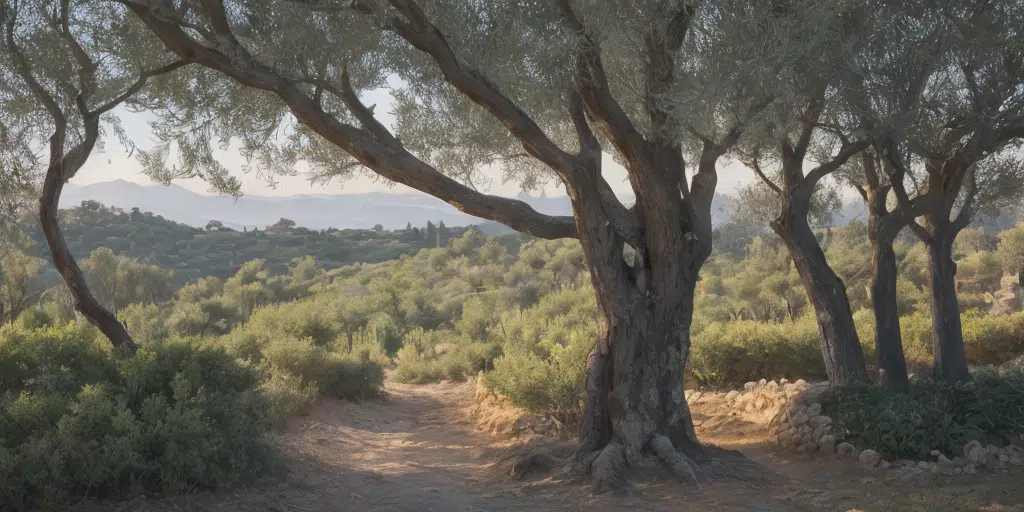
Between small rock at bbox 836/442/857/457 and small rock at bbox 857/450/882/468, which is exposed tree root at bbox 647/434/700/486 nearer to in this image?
small rock at bbox 857/450/882/468

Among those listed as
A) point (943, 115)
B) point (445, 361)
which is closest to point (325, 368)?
point (445, 361)

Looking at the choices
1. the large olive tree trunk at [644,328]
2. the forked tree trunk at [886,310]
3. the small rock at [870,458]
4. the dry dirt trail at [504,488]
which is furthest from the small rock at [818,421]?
the large olive tree trunk at [644,328]

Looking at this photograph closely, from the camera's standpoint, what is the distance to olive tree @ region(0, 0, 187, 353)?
8.14 m

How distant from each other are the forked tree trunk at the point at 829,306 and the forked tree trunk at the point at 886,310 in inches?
18.1

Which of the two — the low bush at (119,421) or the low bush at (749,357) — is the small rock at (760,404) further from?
the low bush at (119,421)

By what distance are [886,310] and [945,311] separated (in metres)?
1.33

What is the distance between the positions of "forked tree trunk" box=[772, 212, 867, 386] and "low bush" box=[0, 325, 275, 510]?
7.31m

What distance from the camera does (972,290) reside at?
27.4 metres

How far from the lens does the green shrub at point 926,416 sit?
8.04 metres

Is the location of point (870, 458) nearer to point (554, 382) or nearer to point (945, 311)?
point (554, 382)

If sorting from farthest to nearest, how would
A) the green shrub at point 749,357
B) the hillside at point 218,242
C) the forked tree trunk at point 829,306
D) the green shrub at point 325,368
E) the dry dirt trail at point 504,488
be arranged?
1. the hillside at point 218,242
2. the green shrub at point 749,357
3. the green shrub at point 325,368
4. the forked tree trunk at point 829,306
5. the dry dirt trail at point 504,488

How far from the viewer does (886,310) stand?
420 inches

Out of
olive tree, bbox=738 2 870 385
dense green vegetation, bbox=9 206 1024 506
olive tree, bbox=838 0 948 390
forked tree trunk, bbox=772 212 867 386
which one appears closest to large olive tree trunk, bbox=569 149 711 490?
olive tree, bbox=738 2 870 385

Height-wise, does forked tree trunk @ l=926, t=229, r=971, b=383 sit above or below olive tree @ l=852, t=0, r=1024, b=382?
below
